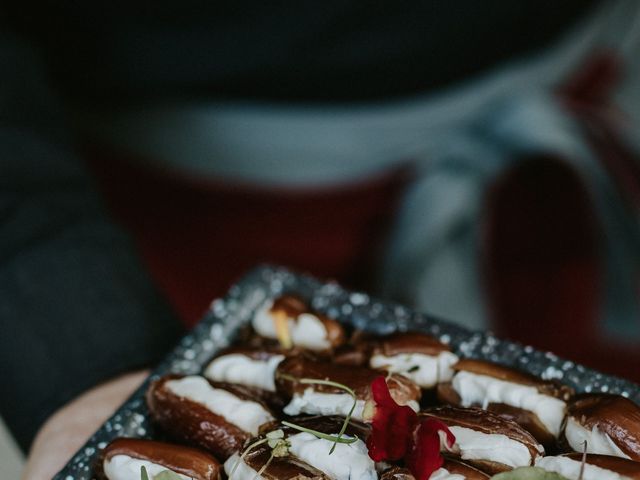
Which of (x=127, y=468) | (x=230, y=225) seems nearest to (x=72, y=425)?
(x=127, y=468)

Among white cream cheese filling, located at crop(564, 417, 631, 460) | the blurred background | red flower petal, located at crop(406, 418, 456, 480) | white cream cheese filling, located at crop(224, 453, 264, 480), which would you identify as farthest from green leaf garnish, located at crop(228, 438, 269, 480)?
the blurred background

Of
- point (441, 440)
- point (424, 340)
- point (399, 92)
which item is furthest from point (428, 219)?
point (441, 440)

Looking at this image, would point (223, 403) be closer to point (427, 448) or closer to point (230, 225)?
point (427, 448)

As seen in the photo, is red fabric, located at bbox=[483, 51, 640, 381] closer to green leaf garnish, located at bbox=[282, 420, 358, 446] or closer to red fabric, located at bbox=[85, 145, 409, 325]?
red fabric, located at bbox=[85, 145, 409, 325]

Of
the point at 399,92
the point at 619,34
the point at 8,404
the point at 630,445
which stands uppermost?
the point at 619,34

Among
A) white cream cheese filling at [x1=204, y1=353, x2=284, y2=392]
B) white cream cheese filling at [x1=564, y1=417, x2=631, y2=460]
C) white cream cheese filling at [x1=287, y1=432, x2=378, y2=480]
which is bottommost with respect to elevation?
white cream cheese filling at [x1=287, y1=432, x2=378, y2=480]

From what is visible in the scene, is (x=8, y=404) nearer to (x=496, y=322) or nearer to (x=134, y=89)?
(x=134, y=89)

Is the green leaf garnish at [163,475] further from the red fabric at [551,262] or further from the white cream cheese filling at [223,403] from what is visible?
the red fabric at [551,262]
